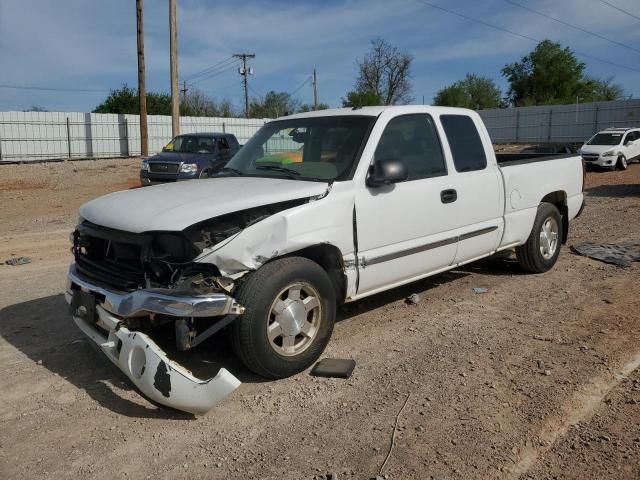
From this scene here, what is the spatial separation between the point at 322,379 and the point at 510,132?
4068cm

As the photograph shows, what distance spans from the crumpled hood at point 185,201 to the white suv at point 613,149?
21075 millimetres

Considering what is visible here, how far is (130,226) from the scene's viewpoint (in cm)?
371

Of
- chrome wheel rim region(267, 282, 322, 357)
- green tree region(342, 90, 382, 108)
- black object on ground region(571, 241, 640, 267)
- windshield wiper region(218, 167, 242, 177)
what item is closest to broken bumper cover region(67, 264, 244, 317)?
chrome wheel rim region(267, 282, 322, 357)

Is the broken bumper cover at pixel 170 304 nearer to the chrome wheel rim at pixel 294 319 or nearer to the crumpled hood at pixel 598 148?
the chrome wheel rim at pixel 294 319

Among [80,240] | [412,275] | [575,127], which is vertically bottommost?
[412,275]

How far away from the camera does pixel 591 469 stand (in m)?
2.96

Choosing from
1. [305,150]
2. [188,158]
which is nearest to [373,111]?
[305,150]

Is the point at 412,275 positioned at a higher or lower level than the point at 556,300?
higher

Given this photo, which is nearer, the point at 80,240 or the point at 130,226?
the point at 130,226

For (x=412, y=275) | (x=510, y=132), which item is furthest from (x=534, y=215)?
(x=510, y=132)

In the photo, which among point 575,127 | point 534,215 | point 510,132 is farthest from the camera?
point 510,132

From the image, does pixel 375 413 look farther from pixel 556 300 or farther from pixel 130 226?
pixel 556 300

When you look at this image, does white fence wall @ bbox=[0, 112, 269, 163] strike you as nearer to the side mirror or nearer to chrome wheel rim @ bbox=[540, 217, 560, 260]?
chrome wheel rim @ bbox=[540, 217, 560, 260]

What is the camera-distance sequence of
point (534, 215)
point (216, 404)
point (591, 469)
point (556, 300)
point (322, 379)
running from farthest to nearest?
point (534, 215) → point (556, 300) → point (322, 379) → point (216, 404) → point (591, 469)
